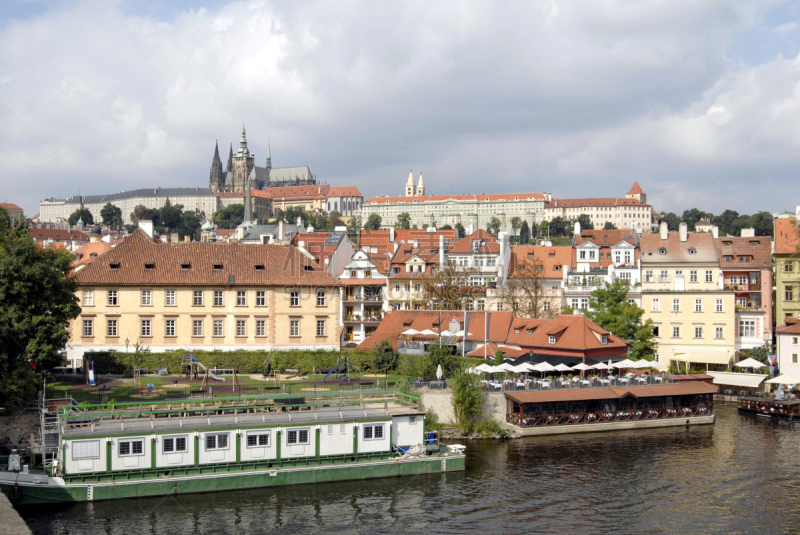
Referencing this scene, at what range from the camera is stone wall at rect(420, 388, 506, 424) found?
50.9 metres

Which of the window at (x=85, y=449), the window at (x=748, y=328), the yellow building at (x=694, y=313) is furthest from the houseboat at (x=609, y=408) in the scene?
the window at (x=85, y=449)

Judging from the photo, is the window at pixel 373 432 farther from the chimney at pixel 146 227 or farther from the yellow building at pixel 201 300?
the chimney at pixel 146 227

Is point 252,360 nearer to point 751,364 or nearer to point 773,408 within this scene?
point 773,408

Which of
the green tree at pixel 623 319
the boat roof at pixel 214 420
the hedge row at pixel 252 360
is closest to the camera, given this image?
the boat roof at pixel 214 420

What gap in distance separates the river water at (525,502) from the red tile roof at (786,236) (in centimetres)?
3344

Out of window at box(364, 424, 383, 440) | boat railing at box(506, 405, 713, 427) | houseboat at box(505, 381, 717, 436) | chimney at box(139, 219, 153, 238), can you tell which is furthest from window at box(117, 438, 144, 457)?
chimney at box(139, 219, 153, 238)

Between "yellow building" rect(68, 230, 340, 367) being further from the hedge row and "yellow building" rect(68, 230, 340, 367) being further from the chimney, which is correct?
the chimney

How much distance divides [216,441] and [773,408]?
4136cm

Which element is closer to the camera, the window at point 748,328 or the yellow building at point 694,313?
the yellow building at point 694,313

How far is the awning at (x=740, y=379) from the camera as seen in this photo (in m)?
62.7

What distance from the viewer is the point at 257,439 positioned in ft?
131

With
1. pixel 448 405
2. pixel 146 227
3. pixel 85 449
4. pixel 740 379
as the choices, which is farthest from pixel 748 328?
pixel 85 449

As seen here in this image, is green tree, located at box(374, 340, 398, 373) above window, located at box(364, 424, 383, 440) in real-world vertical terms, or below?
above

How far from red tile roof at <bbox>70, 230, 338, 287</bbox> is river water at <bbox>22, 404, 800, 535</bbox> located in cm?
2641
